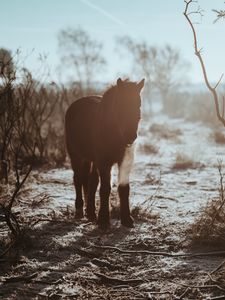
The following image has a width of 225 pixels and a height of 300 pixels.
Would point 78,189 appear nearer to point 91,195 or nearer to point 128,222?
point 91,195

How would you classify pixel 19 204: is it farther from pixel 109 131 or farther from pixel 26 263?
pixel 26 263

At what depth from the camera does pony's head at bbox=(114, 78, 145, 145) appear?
187 inches

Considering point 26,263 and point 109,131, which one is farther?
point 109,131

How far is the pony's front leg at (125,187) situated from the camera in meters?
5.20

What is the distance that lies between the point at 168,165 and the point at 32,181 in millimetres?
3986

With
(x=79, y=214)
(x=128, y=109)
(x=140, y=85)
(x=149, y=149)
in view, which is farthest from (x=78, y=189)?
(x=149, y=149)

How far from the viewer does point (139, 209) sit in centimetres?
563

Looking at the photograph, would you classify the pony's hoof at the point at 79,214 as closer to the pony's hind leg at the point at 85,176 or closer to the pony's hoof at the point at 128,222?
the pony's hind leg at the point at 85,176

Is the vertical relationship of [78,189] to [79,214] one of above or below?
above

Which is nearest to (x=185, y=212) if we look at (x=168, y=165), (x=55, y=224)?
(x=55, y=224)

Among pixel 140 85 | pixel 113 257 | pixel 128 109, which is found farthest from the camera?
pixel 140 85

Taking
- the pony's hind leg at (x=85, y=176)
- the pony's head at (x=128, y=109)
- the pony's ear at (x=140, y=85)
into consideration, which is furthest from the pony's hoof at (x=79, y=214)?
the pony's ear at (x=140, y=85)

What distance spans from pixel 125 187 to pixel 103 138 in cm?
66

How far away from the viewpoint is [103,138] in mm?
5164
